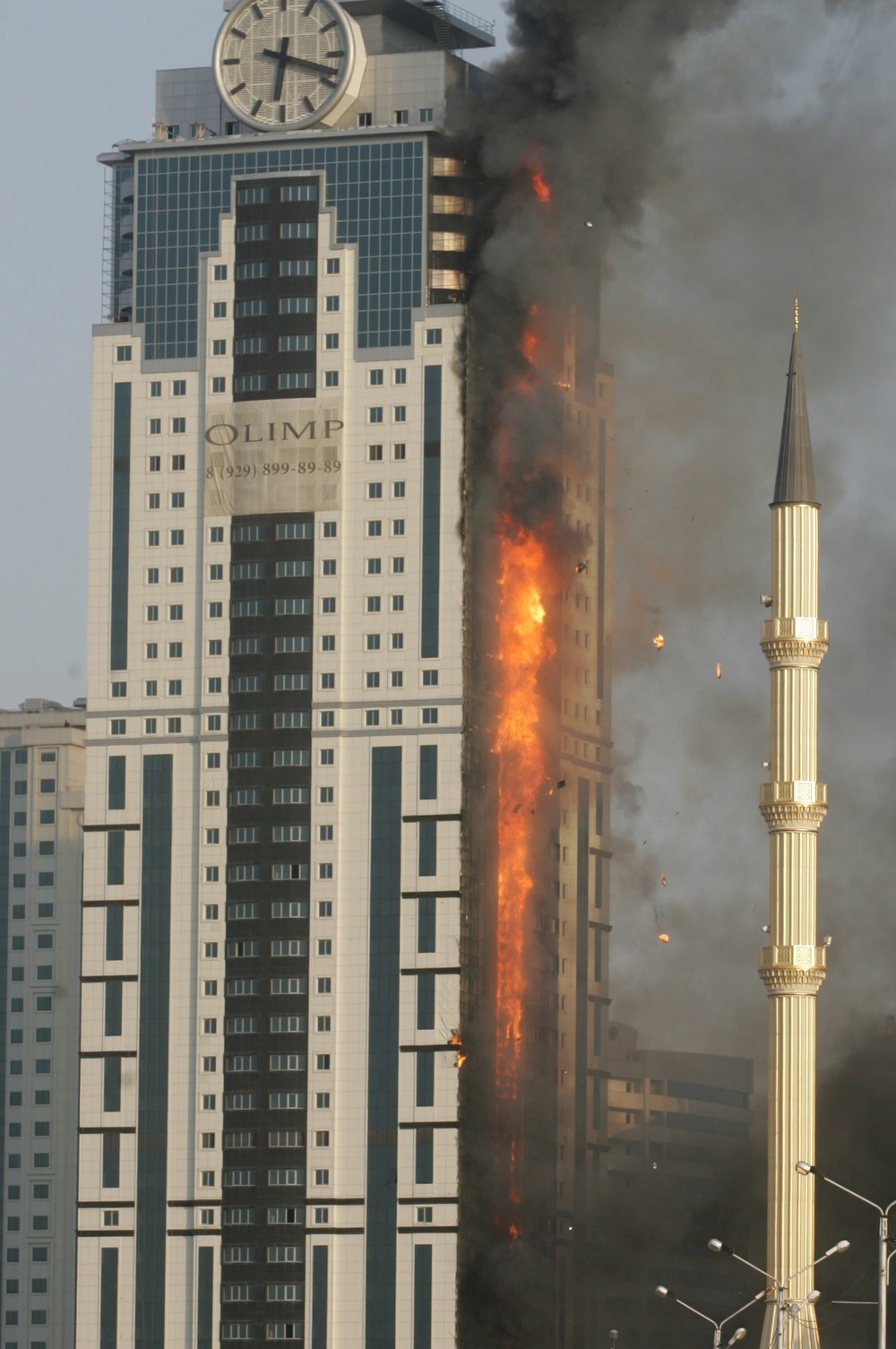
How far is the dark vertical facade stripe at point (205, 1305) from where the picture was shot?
166375 millimetres

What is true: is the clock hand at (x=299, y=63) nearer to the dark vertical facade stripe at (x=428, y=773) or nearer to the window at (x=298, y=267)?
the window at (x=298, y=267)

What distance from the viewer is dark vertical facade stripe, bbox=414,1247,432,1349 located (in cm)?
16262

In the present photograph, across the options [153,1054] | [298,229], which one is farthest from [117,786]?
[298,229]

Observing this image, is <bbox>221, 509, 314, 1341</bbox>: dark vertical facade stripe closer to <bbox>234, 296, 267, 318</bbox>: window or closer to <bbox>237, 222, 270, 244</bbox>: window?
<bbox>234, 296, 267, 318</bbox>: window

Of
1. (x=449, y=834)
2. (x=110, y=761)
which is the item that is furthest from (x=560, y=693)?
(x=110, y=761)

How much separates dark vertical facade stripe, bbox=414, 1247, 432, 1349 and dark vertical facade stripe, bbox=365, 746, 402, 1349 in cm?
120

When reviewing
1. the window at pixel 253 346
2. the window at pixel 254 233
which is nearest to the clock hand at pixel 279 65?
the window at pixel 254 233

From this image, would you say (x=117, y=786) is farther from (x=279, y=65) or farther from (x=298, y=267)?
(x=279, y=65)

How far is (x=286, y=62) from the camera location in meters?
176

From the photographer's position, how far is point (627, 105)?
169750 millimetres

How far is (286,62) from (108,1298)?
66389mm

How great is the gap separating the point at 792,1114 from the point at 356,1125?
86.3 feet

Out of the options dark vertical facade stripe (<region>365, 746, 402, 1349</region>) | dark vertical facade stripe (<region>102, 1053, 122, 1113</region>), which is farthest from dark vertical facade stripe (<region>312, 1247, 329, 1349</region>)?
dark vertical facade stripe (<region>102, 1053, 122, 1113</region>)

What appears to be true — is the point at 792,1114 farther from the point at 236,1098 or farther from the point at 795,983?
the point at 236,1098
